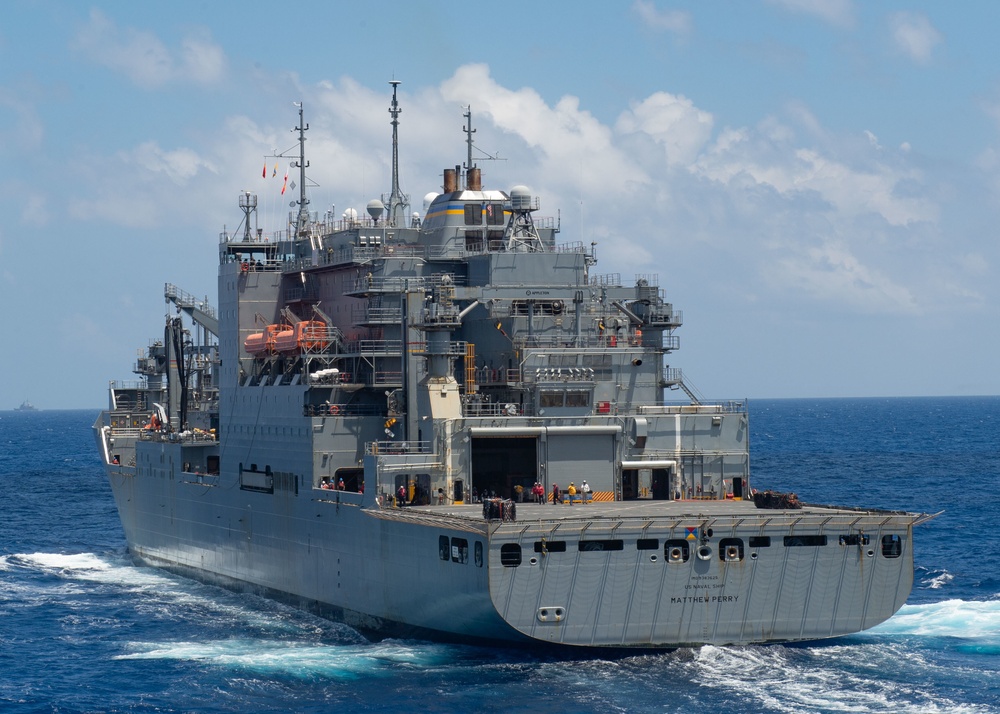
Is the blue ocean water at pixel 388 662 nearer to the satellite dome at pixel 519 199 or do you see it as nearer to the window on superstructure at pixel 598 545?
the window on superstructure at pixel 598 545

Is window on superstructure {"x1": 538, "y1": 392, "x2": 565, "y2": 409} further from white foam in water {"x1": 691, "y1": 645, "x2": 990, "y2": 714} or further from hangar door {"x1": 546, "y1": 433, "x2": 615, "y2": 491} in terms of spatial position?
white foam in water {"x1": 691, "y1": 645, "x2": 990, "y2": 714}

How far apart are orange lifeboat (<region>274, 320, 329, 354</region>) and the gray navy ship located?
0.31ft

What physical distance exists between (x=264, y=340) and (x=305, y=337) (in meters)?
3.79

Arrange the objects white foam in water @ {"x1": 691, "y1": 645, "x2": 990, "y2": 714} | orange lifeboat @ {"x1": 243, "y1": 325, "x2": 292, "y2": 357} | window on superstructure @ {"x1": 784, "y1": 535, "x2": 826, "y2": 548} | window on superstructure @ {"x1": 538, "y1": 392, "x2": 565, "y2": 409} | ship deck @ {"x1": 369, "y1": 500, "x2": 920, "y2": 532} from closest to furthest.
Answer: white foam in water @ {"x1": 691, "y1": 645, "x2": 990, "y2": 714}, ship deck @ {"x1": 369, "y1": 500, "x2": 920, "y2": 532}, window on superstructure @ {"x1": 784, "y1": 535, "x2": 826, "y2": 548}, window on superstructure @ {"x1": 538, "y1": 392, "x2": 565, "y2": 409}, orange lifeboat @ {"x1": 243, "y1": 325, "x2": 292, "y2": 357}

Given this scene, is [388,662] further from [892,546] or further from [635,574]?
[892,546]

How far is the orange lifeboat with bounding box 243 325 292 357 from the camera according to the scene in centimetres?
5053

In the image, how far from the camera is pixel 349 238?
50.3 m

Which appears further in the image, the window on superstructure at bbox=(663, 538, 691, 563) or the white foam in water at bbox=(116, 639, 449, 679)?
the white foam in water at bbox=(116, 639, 449, 679)

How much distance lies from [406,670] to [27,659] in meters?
11.7

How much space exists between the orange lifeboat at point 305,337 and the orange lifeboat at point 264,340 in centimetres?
51

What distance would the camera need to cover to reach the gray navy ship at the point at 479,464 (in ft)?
118

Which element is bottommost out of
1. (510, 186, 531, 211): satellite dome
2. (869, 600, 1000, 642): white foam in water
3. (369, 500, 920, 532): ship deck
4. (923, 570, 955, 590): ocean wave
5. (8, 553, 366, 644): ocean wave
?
(8, 553, 366, 644): ocean wave

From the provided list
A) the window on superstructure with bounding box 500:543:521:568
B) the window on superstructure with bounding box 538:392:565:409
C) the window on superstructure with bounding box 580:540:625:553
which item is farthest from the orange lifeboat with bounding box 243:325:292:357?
the window on superstructure with bounding box 580:540:625:553

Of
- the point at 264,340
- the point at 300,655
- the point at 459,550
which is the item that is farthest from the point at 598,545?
the point at 264,340
